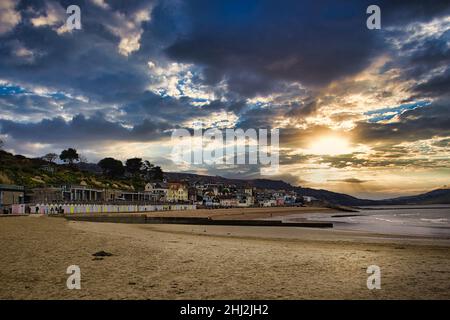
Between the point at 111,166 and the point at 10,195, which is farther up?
the point at 111,166

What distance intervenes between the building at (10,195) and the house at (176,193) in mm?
99653

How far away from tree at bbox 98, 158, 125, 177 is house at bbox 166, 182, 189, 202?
29256 millimetres

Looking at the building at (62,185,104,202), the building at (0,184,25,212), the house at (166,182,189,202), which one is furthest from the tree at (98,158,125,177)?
the building at (0,184,25,212)

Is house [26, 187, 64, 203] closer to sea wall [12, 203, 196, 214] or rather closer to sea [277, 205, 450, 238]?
sea wall [12, 203, 196, 214]

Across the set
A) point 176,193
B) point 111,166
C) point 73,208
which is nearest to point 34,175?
point 73,208

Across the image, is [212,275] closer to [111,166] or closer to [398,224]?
[398,224]

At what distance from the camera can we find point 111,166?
7205 inches

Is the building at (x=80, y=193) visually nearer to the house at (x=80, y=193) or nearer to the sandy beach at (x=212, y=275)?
the house at (x=80, y=193)

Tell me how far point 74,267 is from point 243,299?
6266mm

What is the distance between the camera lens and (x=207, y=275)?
34.5 feet

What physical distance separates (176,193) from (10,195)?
112045 mm

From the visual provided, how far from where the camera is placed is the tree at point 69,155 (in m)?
176
